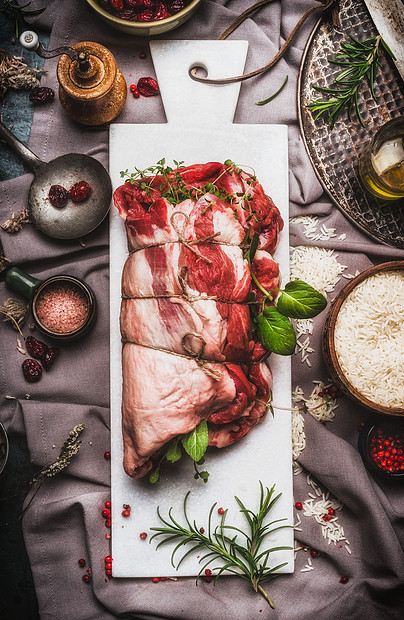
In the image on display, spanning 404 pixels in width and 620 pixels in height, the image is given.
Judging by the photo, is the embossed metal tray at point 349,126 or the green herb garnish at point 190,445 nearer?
the green herb garnish at point 190,445

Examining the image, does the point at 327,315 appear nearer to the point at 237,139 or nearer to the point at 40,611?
the point at 237,139

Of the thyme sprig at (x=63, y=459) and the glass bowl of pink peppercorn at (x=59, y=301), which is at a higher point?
the glass bowl of pink peppercorn at (x=59, y=301)

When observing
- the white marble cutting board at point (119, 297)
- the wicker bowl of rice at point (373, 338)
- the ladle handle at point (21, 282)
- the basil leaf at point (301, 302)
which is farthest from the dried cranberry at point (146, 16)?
the wicker bowl of rice at point (373, 338)

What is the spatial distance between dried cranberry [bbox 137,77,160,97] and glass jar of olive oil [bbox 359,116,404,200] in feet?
3.55

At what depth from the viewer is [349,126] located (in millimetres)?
2498

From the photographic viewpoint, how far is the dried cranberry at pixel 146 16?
2355mm

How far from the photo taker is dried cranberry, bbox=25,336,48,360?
2422mm

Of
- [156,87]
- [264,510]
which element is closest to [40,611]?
[264,510]

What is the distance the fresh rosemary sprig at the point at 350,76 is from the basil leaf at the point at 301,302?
3.00 feet

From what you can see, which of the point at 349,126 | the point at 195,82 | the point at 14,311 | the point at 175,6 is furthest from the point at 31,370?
the point at 349,126

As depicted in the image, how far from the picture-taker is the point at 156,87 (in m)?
2.51

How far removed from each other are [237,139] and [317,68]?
54cm

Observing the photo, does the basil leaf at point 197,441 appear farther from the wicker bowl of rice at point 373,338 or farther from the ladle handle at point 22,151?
the ladle handle at point 22,151

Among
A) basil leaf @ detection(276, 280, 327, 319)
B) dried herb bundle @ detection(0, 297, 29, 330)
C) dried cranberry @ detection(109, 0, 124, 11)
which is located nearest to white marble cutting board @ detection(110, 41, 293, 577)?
dried cranberry @ detection(109, 0, 124, 11)
